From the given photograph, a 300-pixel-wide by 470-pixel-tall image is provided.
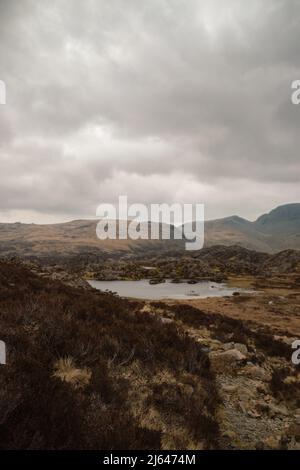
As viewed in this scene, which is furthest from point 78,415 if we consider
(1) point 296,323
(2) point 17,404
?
(1) point 296,323

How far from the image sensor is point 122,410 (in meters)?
6.15

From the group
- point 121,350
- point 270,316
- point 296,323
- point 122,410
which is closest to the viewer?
point 122,410

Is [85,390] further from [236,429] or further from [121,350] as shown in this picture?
[236,429]

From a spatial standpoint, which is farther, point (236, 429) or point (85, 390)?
point (236, 429)

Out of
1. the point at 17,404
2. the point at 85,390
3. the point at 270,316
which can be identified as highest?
the point at 17,404

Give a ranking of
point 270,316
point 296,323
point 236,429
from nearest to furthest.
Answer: point 236,429
point 296,323
point 270,316

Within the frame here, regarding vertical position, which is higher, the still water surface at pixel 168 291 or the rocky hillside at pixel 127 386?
the rocky hillside at pixel 127 386

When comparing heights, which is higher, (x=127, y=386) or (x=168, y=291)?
(x=127, y=386)

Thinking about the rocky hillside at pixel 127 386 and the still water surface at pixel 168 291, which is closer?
the rocky hillside at pixel 127 386

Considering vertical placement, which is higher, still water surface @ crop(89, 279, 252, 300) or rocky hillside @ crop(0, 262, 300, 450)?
rocky hillside @ crop(0, 262, 300, 450)

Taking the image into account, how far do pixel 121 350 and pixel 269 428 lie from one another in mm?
4121

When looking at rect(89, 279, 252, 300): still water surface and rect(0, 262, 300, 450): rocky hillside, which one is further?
rect(89, 279, 252, 300): still water surface

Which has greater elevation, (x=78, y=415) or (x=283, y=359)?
(x=78, y=415)

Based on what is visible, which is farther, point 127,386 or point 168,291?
point 168,291
